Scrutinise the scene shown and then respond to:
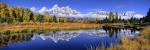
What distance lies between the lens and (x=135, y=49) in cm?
1720

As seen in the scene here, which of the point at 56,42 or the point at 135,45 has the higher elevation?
the point at 135,45

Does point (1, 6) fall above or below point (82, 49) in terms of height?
above

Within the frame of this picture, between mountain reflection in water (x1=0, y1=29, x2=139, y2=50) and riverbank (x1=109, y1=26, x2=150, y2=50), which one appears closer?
riverbank (x1=109, y1=26, x2=150, y2=50)

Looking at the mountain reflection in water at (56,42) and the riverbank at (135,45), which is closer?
the riverbank at (135,45)

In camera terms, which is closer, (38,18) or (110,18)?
(38,18)

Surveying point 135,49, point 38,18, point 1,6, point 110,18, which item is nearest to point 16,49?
point 135,49

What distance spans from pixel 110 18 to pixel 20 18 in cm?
7132

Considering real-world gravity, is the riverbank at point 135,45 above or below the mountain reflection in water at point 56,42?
above

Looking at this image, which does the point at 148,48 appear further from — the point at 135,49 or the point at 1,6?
the point at 1,6

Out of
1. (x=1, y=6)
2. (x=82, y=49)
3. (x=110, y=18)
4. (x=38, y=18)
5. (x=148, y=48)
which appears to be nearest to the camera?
(x=148, y=48)

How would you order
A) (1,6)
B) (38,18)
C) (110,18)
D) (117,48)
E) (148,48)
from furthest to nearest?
(110,18), (38,18), (1,6), (117,48), (148,48)

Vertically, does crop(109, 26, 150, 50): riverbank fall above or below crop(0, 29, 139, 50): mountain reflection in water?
above

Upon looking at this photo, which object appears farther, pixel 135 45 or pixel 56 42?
pixel 56 42

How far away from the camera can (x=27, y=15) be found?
124 metres
